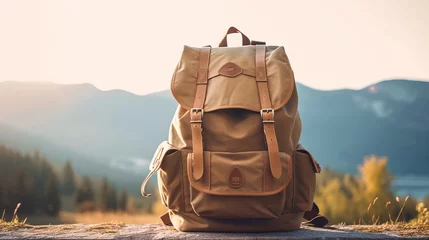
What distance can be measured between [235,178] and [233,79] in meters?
0.79

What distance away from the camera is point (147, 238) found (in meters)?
3.43

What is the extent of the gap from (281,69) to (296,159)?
70 centimetres

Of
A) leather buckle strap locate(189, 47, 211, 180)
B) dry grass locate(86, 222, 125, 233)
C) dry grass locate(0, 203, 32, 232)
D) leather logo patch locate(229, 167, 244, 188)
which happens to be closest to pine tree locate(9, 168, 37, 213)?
dry grass locate(0, 203, 32, 232)

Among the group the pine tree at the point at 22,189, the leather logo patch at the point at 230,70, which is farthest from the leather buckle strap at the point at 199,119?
the pine tree at the point at 22,189

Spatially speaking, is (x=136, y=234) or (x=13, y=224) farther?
(x=13, y=224)

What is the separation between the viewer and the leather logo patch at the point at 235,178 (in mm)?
3377

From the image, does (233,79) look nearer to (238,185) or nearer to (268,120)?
(268,120)

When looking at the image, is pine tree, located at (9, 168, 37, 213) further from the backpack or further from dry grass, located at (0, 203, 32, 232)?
the backpack

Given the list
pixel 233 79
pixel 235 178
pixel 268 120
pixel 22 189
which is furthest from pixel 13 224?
pixel 22 189

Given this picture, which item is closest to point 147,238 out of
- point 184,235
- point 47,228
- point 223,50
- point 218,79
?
point 184,235

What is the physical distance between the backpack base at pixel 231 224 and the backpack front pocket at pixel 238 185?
0.11 metres

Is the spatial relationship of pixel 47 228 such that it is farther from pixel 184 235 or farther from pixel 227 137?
pixel 227 137

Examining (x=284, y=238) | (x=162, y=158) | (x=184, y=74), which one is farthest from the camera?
(x=184, y=74)

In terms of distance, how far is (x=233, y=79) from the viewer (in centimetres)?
372
